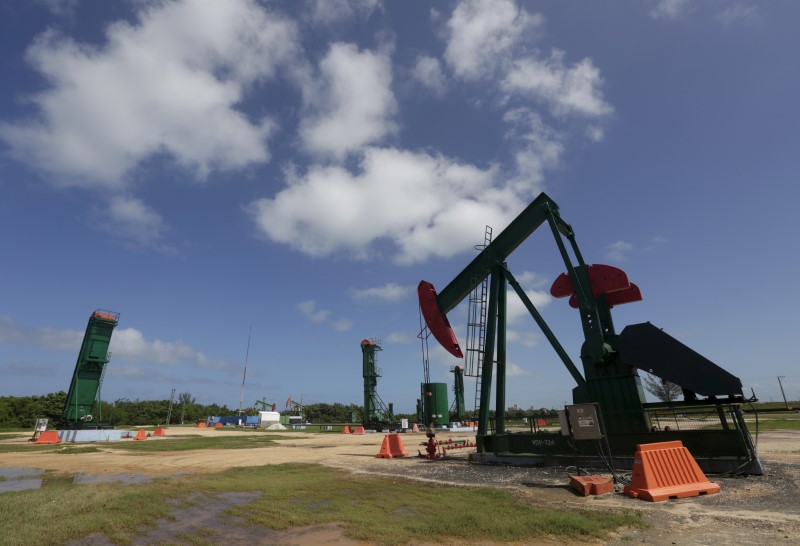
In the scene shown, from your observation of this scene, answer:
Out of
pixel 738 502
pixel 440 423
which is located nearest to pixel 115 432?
pixel 440 423

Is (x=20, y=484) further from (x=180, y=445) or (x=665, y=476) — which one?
(x=665, y=476)

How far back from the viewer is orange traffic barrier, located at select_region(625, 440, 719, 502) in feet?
21.5

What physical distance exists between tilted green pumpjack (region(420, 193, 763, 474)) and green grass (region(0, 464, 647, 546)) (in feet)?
10.7

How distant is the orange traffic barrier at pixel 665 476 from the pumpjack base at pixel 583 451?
6.01 ft

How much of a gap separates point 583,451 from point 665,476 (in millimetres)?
3486

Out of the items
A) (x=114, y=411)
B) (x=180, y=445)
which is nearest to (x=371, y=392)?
(x=180, y=445)

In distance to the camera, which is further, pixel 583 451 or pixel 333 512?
pixel 583 451

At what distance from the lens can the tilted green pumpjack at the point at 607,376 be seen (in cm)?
835

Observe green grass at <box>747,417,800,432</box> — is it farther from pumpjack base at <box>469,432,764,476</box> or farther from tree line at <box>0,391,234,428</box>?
tree line at <box>0,391,234,428</box>

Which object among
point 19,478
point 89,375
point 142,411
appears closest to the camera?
point 19,478

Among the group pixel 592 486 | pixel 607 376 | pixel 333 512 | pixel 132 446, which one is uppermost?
pixel 607 376

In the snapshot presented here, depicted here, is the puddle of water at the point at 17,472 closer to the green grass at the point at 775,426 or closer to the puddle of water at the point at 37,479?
the puddle of water at the point at 37,479

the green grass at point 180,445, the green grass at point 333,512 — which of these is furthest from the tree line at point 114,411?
the green grass at point 333,512

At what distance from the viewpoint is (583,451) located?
33.1 ft
